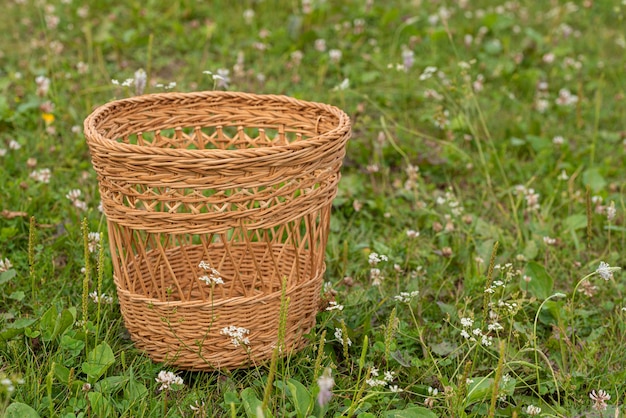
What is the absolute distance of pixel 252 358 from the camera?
6.08 ft

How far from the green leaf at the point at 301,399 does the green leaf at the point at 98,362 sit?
43cm

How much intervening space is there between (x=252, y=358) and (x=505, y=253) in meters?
1.03

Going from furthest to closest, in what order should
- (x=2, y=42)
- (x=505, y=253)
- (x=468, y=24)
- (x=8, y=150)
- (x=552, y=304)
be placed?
(x=468, y=24)
(x=2, y=42)
(x=8, y=150)
(x=505, y=253)
(x=552, y=304)

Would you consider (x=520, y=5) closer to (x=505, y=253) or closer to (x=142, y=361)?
(x=505, y=253)

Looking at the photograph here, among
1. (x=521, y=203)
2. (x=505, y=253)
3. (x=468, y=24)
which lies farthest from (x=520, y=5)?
(x=505, y=253)

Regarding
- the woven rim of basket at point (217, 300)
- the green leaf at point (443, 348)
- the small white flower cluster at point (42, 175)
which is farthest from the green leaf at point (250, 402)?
the small white flower cluster at point (42, 175)

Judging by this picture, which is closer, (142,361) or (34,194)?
(142,361)

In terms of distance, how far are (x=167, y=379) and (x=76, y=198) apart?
97cm

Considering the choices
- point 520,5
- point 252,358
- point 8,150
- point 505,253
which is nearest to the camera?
point 252,358

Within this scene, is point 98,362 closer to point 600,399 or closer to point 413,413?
point 413,413

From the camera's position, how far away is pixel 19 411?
1610 millimetres

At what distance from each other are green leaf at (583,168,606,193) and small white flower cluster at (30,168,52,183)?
2019 millimetres

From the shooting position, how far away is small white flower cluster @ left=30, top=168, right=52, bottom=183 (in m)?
2.54

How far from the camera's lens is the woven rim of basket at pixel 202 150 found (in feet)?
5.23
